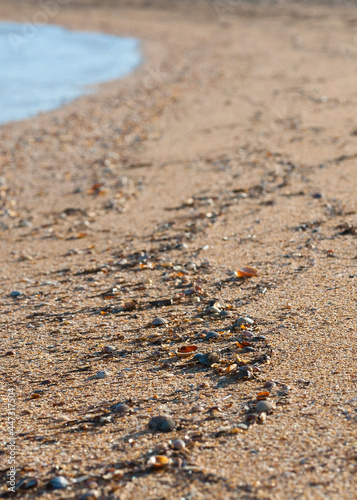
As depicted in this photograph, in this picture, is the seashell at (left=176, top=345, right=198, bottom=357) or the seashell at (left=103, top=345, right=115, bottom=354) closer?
the seashell at (left=176, top=345, right=198, bottom=357)

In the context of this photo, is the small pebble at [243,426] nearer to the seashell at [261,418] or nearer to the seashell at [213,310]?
the seashell at [261,418]

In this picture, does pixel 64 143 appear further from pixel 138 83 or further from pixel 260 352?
pixel 260 352

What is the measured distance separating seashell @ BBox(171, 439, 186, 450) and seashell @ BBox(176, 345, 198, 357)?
0.81 m

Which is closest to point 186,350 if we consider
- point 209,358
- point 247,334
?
point 209,358

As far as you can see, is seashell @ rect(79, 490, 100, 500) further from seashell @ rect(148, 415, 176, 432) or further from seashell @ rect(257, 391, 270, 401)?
seashell @ rect(257, 391, 270, 401)

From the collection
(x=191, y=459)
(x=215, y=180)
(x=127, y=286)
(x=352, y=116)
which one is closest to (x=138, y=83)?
(x=352, y=116)

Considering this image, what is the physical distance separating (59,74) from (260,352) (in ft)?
44.9

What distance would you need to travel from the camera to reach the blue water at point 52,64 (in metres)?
12.7

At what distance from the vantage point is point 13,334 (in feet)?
12.8

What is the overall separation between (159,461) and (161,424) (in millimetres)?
248

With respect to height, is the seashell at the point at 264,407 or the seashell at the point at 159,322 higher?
the seashell at the point at 264,407

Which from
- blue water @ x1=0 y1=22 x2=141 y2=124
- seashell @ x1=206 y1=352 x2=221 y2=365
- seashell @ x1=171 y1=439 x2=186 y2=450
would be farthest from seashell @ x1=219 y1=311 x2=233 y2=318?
blue water @ x1=0 y1=22 x2=141 y2=124

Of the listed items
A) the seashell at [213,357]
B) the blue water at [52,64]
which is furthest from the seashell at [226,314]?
the blue water at [52,64]

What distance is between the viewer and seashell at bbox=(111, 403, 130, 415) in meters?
2.97
